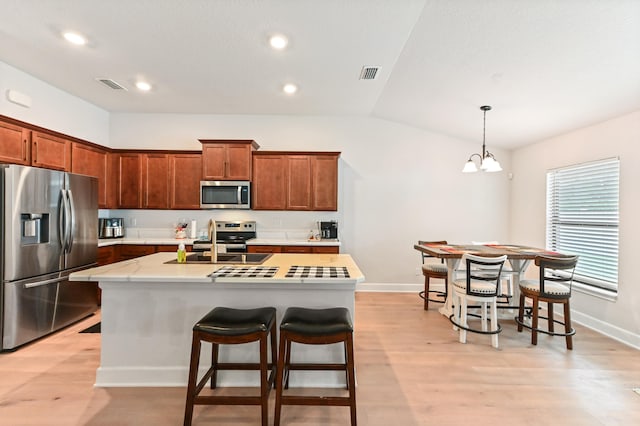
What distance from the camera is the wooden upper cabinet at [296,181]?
473 cm

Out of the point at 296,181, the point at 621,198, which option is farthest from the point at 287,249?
the point at 621,198

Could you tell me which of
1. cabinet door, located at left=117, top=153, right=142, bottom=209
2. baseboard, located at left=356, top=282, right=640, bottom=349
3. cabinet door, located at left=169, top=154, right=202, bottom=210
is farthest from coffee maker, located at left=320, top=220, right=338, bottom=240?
cabinet door, located at left=117, top=153, right=142, bottom=209

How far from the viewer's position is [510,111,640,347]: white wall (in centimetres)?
→ 315

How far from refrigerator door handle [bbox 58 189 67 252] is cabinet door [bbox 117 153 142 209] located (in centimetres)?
139

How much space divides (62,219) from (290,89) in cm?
294

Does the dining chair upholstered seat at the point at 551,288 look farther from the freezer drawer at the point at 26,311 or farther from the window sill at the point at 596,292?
the freezer drawer at the point at 26,311

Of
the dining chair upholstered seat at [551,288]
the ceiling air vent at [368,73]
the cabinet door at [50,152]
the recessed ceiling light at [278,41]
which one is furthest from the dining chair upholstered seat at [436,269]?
the cabinet door at [50,152]

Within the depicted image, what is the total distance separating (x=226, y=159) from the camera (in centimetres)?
461

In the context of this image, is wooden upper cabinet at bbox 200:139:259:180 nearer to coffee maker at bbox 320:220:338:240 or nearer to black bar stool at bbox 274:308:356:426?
coffee maker at bbox 320:220:338:240

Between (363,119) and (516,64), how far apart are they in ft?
8.34

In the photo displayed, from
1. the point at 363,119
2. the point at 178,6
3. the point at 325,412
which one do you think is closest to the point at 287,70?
the point at 178,6

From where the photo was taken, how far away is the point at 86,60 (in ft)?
10.6

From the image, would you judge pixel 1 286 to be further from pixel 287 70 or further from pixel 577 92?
pixel 577 92

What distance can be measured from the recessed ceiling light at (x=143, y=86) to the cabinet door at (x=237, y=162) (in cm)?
122
